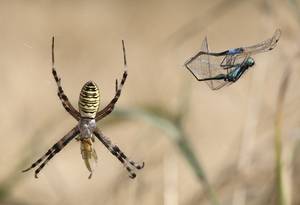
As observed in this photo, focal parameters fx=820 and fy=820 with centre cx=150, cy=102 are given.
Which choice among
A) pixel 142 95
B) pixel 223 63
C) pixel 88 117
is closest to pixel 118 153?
pixel 88 117

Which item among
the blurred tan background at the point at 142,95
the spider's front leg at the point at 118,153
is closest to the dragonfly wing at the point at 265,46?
the spider's front leg at the point at 118,153

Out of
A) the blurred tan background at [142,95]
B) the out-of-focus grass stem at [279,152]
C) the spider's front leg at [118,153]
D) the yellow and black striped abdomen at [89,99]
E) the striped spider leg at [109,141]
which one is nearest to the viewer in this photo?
the yellow and black striped abdomen at [89,99]

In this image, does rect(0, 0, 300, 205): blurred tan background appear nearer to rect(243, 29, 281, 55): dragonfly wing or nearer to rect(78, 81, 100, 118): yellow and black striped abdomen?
rect(78, 81, 100, 118): yellow and black striped abdomen

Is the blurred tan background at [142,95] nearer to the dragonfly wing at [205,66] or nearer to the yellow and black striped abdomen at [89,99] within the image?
the yellow and black striped abdomen at [89,99]

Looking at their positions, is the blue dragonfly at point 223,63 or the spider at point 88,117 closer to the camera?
the blue dragonfly at point 223,63

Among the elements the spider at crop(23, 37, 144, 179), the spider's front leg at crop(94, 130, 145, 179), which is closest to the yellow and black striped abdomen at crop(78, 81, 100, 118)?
the spider at crop(23, 37, 144, 179)
